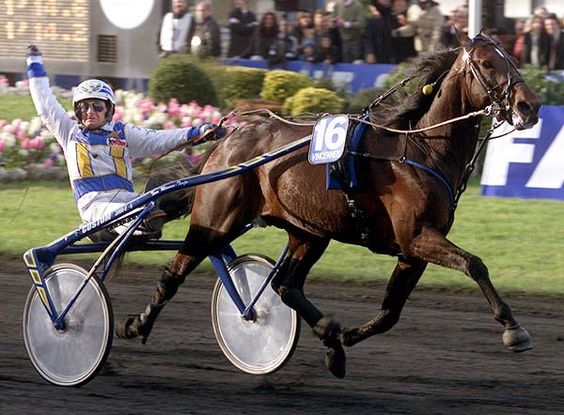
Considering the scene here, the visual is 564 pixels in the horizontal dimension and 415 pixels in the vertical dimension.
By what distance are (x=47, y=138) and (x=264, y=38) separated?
383cm

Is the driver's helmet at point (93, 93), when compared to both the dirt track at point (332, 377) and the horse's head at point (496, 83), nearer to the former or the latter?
the dirt track at point (332, 377)

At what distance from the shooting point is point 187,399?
5559 mm

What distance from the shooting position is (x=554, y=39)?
14250 mm

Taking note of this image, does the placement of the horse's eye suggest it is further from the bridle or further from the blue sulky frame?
the blue sulky frame

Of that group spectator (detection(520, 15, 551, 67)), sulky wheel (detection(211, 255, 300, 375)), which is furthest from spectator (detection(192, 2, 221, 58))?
sulky wheel (detection(211, 255, 300, 375))

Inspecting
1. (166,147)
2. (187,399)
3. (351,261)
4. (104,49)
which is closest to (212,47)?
(104,49)

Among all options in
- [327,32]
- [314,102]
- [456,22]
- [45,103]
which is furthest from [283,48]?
[45,103]

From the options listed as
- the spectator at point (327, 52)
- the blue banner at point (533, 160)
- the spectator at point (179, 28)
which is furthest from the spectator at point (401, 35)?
the blue banner at point (533, 160)

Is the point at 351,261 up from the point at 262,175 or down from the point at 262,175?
down

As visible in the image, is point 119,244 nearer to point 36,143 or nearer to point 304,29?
point 36,143

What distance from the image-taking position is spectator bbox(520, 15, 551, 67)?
1423cm

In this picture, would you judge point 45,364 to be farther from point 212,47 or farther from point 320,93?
point 212,47

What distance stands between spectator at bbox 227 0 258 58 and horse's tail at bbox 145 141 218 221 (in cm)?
1006

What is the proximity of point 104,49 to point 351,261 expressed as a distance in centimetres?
998
